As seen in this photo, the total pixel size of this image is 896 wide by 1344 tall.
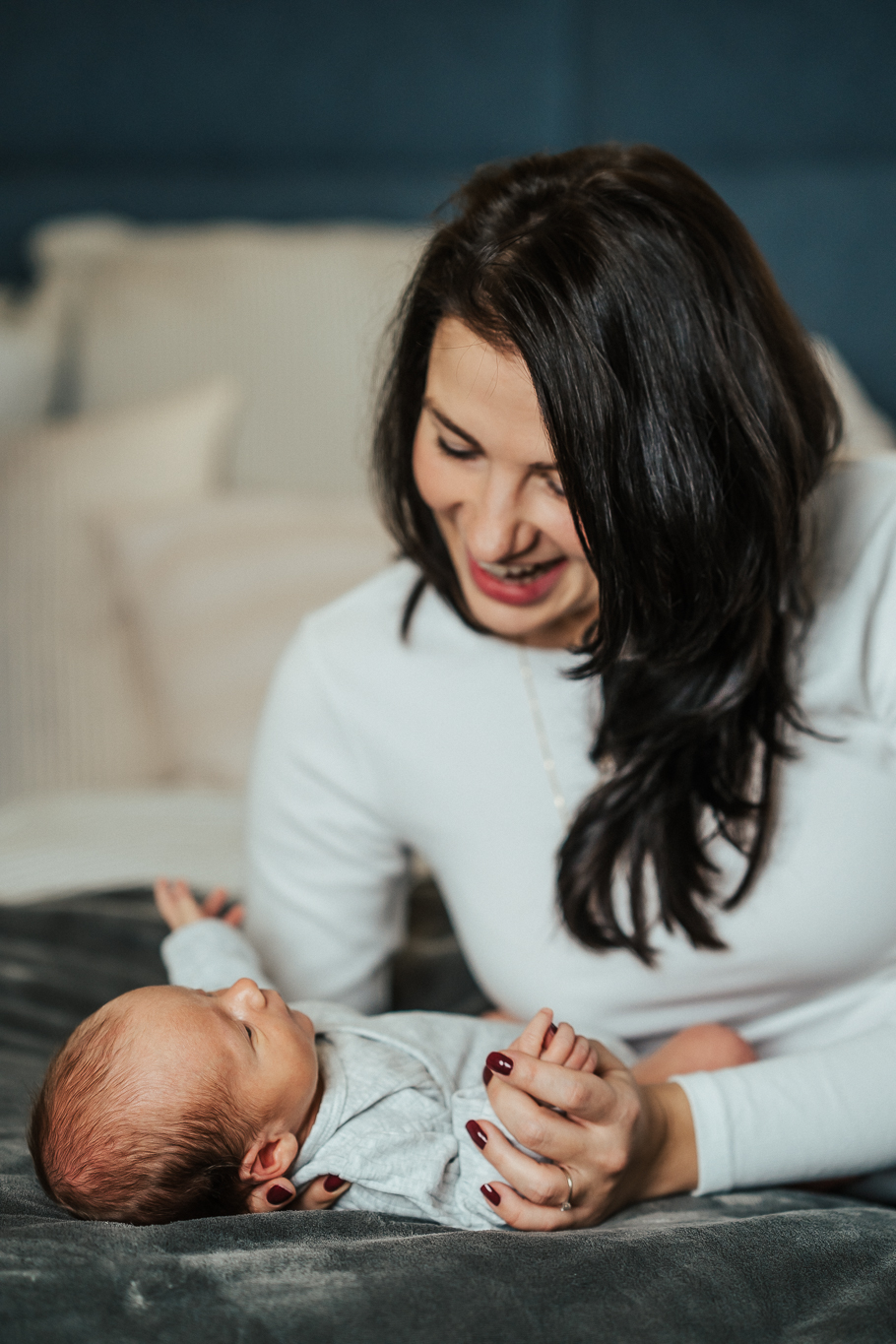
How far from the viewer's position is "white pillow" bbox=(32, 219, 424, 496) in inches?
76.3

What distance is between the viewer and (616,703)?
3.22 feet

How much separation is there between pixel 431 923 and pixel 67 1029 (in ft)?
1.41

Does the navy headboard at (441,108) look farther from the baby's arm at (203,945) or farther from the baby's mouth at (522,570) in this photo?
the baby's arm at (203,945)

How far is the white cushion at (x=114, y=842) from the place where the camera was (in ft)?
4.47

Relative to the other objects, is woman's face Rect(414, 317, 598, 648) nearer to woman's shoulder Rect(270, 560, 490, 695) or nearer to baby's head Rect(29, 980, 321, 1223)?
woman's shoulder Rect(270, 560, 490, 695)

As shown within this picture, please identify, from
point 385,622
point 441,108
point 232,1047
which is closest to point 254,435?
point 441,108

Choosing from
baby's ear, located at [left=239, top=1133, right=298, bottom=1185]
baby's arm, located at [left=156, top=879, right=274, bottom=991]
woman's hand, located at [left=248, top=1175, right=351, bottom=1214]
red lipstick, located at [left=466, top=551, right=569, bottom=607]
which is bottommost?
woman's hand, located at [left=248, top=1175, right=351, bottom=1214]

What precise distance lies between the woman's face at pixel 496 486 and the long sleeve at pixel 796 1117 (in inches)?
16.1

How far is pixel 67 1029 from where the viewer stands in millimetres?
1096

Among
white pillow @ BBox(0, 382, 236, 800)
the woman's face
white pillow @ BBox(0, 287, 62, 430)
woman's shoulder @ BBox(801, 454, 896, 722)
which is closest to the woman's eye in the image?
the woman's face

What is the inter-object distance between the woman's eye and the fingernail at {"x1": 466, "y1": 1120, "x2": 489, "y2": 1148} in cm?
50

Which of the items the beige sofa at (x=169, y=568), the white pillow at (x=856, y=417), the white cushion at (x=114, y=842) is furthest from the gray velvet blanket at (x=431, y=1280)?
the white pillow at (x=856, y=417)

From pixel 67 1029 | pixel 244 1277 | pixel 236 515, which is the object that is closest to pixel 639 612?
pixel 244 1277

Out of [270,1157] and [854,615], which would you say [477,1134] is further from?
[854,615]
